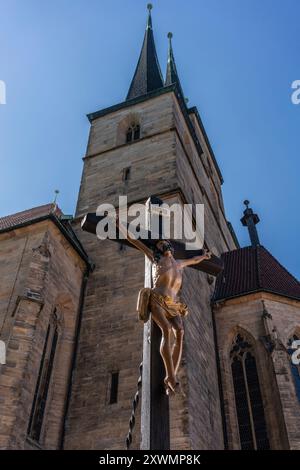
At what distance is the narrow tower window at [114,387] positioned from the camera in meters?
8.54

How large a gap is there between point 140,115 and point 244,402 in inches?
444

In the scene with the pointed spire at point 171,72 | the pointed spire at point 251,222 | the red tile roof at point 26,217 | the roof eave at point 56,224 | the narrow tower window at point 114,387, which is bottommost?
the narrow tower window at point 114,387

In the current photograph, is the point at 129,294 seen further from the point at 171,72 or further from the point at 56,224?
the point at 171,72

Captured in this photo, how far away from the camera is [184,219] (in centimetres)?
1229

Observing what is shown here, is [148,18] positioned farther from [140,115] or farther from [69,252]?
[69,252]

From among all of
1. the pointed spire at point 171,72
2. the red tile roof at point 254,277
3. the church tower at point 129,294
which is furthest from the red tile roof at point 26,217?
the pointed spire at point 171,72

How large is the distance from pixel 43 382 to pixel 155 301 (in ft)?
21.2

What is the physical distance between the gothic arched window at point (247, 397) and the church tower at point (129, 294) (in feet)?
1.66

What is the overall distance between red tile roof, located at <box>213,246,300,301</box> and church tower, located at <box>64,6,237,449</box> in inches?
24.1

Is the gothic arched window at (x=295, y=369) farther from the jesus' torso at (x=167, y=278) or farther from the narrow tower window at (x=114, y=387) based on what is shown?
the jesus' torso at (x=167, y=278)

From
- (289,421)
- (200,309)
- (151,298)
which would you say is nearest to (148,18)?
(200,309)

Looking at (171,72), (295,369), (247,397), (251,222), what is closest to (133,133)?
(251,222)

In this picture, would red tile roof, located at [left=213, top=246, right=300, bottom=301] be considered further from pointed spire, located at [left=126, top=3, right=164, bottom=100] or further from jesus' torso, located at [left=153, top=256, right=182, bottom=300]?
pointed spire, located at [left=126, top=3, right=164, bottom=100]

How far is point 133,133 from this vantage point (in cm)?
1728
